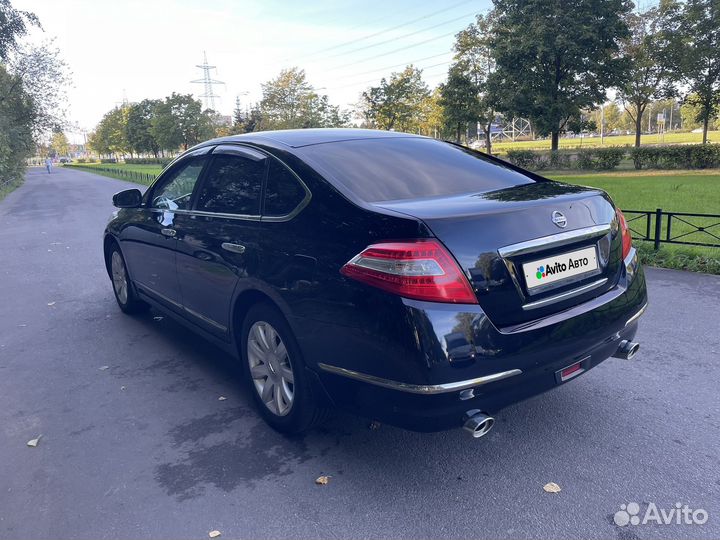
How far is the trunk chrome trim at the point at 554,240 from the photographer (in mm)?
2645

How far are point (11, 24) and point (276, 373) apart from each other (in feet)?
112

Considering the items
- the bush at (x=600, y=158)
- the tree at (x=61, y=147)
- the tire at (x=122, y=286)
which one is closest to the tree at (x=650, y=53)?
the bush at (x=600, y=158)

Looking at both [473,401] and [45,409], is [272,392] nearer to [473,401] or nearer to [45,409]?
[473,401]

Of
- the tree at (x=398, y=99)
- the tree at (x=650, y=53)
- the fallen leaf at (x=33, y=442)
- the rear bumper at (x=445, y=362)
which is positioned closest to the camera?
the rear bumper at (x=445, y=362)

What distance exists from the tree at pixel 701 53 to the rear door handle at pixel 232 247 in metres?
31.3

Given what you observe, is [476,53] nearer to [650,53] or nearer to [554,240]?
[650,53]

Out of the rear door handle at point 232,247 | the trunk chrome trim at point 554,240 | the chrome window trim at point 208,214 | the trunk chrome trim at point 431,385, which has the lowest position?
the trunk chrome trim at point 431,385

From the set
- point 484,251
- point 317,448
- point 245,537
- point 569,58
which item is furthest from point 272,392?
point 569,58

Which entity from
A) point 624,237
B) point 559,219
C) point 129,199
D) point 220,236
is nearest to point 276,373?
point 220,236

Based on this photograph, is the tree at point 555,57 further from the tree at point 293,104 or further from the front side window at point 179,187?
the front side window at point 179,187

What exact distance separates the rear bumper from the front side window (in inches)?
82.0

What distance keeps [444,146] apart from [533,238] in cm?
155

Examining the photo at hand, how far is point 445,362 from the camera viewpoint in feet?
8.06

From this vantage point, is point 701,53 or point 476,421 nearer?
point 476,421
